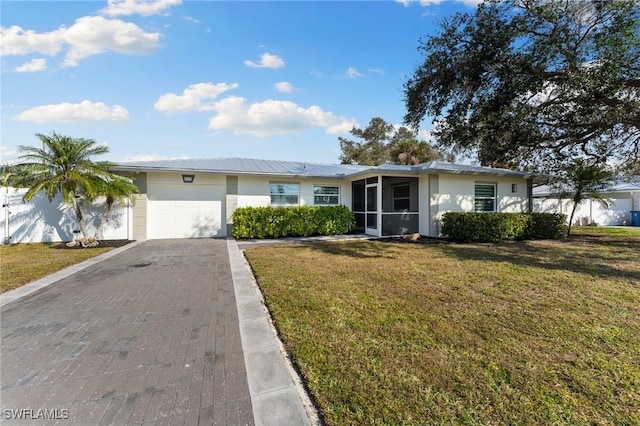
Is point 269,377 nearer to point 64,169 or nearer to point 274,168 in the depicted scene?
point 64,169

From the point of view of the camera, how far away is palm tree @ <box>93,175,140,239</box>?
987 centimetres

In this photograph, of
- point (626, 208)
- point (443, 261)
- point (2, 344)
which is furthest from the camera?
point (626, 208)

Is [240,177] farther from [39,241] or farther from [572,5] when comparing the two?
[572,5]

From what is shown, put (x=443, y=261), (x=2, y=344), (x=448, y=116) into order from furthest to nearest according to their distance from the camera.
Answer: (x=448, y=116)
(x=443, y=261)
(x=2, y=344)

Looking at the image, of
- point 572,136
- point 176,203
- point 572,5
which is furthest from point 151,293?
point 572,136

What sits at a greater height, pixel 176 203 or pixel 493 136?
pixel 493 136

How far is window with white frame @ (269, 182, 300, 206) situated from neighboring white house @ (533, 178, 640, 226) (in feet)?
52.5

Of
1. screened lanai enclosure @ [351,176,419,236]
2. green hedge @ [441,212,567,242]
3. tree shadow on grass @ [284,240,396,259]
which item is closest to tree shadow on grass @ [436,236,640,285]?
green hedge @ [441,212,567,242]

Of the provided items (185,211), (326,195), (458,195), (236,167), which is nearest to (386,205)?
(326,195)

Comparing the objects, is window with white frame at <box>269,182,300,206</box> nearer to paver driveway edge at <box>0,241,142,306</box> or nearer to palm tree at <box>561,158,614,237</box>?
paver driveway edge at <box>0,241,142,306</box>

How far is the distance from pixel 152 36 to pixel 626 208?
104 feet

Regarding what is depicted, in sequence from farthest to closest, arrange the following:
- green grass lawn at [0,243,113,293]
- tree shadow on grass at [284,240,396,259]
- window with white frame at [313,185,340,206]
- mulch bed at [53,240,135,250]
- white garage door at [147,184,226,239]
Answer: window with white frame at [313,185,340,206], white garage door at [147,184,226,239], mulch bed at [53,240,135,250], tree shadow on grass at [284,240,396,259], green grass lawn at [0,243,113,293]

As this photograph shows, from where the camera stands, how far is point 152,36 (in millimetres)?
8977

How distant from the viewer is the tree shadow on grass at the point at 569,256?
644 cm
